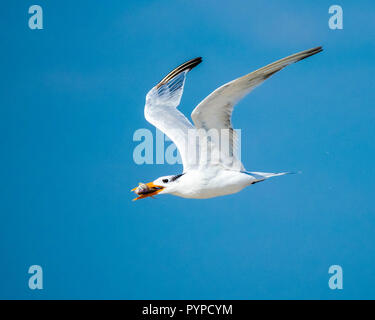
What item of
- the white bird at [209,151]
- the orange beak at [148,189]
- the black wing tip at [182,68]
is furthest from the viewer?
the black wing tip at [182,68]

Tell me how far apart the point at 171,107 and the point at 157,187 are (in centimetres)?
198

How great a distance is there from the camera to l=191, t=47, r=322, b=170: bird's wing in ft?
31.5

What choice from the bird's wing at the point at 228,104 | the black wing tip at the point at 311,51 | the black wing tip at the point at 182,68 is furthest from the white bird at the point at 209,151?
the black wing tip at the point at 182,68

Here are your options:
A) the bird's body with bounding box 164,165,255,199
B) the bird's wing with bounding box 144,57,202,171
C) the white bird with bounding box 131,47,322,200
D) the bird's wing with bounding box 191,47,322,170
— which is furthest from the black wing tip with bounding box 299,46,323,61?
the bird's wing with bounding box 144,57,202,171

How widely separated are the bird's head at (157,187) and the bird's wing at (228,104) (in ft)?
2.85

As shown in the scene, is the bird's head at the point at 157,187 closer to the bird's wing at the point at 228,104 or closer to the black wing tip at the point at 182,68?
the bird's wing at the point at 228,104

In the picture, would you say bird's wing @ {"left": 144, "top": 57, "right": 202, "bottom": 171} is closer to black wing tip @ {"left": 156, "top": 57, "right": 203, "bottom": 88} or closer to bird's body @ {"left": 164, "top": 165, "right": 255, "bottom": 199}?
black wing tip @ {"left": 156, "top": 57, "right": 203, "bottom": 88}

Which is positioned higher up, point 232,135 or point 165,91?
point 165,91

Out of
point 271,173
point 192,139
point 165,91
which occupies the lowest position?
point 271,173

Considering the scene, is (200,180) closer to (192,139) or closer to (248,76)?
(192,139)

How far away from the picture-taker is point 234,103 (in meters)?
10.4

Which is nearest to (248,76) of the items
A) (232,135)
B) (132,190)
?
(232,135)

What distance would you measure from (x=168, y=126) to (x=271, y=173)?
238 centimetres

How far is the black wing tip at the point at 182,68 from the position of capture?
1321cm
